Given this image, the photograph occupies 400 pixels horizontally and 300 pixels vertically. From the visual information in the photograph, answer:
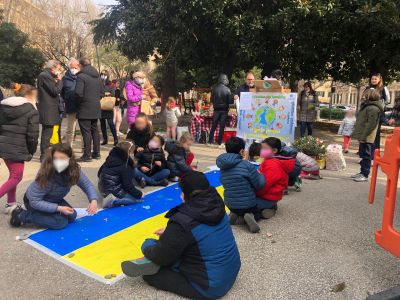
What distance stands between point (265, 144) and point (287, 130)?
2.88 meters

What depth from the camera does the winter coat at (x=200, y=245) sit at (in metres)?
3.01

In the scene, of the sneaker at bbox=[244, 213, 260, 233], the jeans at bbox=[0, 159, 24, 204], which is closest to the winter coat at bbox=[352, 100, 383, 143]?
the sneaker at bbox=[244, 213, 260, 233]

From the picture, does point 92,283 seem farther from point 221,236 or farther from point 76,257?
point 221,236

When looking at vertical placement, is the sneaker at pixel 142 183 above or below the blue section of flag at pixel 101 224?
above

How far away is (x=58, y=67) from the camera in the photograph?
24.2 feet

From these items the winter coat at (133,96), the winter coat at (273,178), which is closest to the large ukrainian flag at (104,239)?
the winter coat at (273,178)

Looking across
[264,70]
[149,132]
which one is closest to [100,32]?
Answer: [264,70]

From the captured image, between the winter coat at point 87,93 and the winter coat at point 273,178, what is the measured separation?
14.0 ft

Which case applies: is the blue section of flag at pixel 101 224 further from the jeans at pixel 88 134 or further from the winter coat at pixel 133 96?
the winter coat at pixel 133 96

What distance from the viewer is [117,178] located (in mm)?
5508

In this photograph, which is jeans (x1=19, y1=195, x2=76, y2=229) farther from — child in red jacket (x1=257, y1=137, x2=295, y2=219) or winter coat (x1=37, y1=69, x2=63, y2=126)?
winter coat (x1=37, y1=69, x2=63, y2=126)

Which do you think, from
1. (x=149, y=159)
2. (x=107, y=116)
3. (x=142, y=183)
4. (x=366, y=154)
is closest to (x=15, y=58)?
(x=107, y=116)

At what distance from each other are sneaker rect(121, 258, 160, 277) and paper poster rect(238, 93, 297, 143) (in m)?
5.12

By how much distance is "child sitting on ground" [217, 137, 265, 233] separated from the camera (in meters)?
4.55
